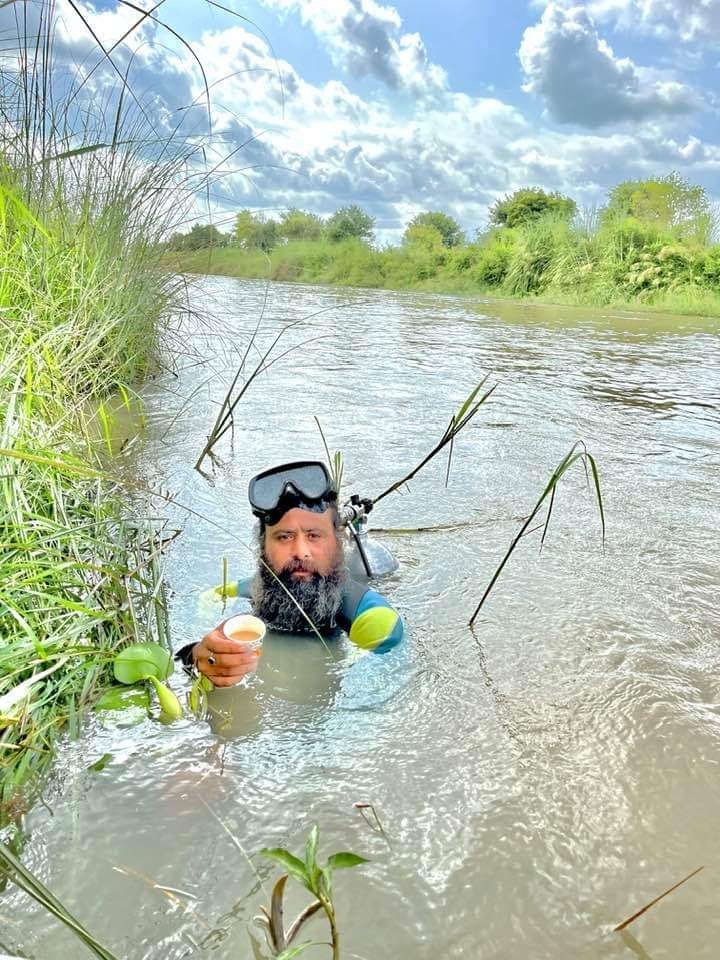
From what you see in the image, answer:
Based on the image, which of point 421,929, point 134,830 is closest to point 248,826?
point 134,830

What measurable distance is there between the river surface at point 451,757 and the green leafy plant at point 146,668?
98 millimetres

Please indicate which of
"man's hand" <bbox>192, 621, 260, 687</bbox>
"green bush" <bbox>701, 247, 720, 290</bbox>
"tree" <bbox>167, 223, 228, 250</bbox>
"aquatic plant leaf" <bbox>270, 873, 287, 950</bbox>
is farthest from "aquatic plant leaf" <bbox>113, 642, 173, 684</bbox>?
"green bush" <bbox>701, 247, 720, 290</bbox>

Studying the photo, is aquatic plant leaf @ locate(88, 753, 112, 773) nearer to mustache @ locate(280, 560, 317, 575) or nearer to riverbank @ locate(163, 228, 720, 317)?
mustache @ locate(280, 560, 317, 575)

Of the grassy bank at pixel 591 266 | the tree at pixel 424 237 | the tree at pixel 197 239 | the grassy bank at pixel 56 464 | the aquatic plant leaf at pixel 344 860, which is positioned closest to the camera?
the aquatic plant leaf at pixel 344 860

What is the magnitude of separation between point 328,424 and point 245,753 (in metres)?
5.04

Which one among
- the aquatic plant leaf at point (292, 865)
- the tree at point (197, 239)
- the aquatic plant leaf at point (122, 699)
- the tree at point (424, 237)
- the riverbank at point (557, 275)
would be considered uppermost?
the tree at point (424, 237)

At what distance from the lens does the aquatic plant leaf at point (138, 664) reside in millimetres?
2506

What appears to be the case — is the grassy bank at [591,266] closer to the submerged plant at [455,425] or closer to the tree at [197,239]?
the tree at [197,239]

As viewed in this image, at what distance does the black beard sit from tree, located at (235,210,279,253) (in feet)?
10.4

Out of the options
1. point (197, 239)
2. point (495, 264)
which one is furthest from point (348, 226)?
point (197, 239)

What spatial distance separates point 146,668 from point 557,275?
29.5 meters

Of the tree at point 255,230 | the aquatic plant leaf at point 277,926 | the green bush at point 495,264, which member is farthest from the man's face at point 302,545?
the green bush at point 495,264

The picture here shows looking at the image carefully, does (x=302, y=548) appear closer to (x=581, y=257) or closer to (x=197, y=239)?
(x=197, y=239)

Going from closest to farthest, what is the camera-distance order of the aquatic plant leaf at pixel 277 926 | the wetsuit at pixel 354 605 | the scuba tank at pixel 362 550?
the aquatic plant leaf at pixel 277 926
the wetsuit at pixel 354 605
the scuba tank at pixel 362 550
